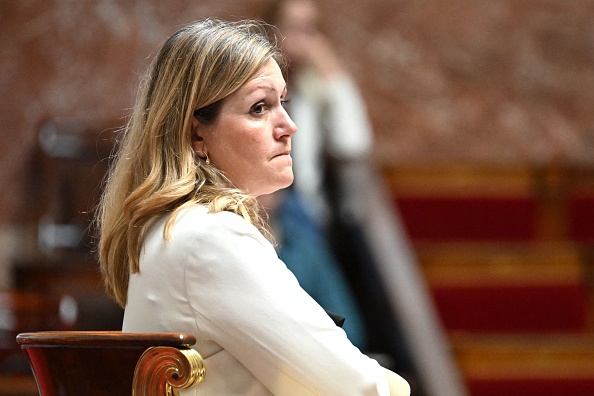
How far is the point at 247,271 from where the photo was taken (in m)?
1.86

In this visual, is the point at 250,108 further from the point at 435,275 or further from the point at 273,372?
the point at 435,275

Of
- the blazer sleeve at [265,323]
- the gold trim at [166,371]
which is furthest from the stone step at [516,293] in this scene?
the gold trim at [166,371]

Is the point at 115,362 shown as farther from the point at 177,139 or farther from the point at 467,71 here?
the point at 467,71

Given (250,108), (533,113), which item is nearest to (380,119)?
(533,113)

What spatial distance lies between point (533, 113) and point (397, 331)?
229 centimetres

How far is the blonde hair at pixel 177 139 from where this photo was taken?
6.52 feet

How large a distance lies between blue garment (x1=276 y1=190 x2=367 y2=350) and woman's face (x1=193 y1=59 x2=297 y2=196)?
7.88ft

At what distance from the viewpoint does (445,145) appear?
6438mm

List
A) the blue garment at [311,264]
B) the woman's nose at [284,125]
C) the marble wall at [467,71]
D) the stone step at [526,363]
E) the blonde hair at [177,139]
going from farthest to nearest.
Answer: the marble wall at [467,71], the stone step at [526,363], the blue garment at [311,264], the woman's nose at [284,125], the blonde hair at [177,139]

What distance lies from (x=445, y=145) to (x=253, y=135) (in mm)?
4483

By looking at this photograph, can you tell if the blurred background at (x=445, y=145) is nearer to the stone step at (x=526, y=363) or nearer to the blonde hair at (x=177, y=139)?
the stone step at (x=526, y=363)

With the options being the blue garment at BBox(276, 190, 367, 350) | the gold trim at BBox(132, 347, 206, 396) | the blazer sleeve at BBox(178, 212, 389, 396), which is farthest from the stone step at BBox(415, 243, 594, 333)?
the gold trim at BBox(132, 347, 206, 396)

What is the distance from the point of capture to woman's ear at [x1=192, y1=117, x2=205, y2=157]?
6.78 ft

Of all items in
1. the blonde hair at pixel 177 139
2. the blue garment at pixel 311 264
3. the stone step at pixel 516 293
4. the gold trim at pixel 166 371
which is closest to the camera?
the gold trim at pixel 166 371
